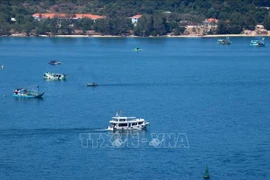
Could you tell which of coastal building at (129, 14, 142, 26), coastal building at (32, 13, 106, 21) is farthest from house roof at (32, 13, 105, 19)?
coastal building at (129, 14, 142, 26)

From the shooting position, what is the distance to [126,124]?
36.3 m

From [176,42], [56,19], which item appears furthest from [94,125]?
[56,19]

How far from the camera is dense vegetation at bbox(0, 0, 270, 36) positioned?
10731 centimetres

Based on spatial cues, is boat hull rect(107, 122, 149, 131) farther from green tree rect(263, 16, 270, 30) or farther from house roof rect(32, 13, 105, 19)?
house roof rect(32, 13, 105, 19)

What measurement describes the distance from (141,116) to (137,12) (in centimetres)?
8169

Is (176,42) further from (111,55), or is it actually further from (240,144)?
(240,144)

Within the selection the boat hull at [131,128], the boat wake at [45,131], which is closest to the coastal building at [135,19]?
the boat hull at [131,128]

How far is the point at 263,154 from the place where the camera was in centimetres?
3212

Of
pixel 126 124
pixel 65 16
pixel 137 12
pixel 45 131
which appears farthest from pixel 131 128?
pixel 137 12

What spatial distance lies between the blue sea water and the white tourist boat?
532 mm

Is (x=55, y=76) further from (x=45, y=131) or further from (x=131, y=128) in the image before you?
(x=131, y=128)

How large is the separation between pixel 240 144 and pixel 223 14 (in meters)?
83.3

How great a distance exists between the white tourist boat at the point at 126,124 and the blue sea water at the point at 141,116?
53 centimetres

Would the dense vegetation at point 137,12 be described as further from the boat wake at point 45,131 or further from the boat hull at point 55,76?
the boat wake at point 45,131
